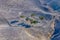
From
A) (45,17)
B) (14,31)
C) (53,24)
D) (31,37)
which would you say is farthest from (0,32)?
(45,17)

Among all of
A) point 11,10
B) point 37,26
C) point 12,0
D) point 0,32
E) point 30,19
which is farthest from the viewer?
point 12,0

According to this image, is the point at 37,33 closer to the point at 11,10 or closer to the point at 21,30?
the point at 21,30

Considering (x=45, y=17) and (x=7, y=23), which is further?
(x=45, y=17)

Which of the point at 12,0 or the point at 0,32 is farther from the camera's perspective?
the point at 12,0

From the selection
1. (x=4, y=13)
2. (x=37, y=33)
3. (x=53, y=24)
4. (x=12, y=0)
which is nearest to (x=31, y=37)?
(x=37, y=33)

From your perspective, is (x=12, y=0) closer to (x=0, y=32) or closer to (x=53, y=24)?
(x=53, y=24)

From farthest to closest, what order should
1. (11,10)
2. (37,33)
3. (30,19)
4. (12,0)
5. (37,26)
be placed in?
1. (12,0)
2. (11,10)
3. (30,19)
4. (37,26)
5. (37,33)

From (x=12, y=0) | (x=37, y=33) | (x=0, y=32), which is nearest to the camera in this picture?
(x=0, y=32)

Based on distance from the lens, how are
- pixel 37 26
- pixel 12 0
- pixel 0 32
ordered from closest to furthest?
1. pixel 0 32
2. pixel 37 26
3. pixel 12 0
